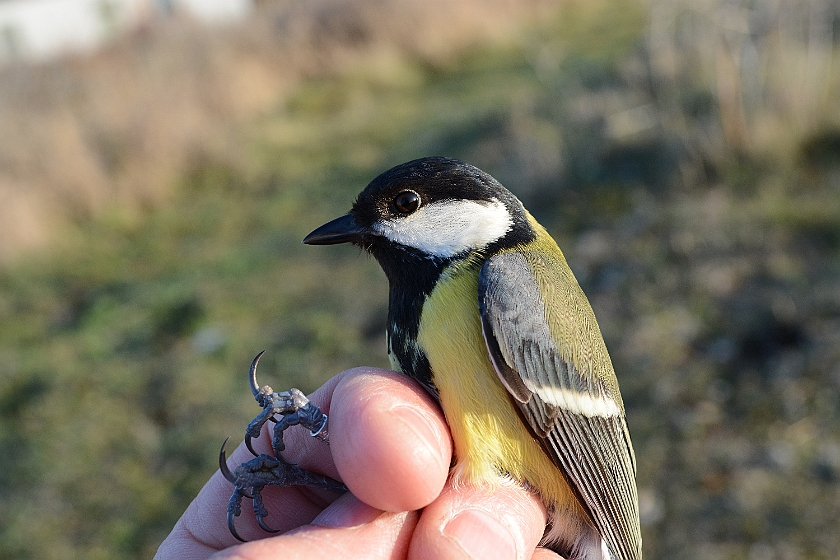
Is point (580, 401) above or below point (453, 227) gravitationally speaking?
below

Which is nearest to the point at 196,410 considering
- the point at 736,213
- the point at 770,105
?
the point at 736,213

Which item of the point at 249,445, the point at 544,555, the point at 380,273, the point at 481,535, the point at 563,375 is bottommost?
the point at 380,273

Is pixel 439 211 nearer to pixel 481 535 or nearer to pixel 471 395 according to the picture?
pixel 471 395

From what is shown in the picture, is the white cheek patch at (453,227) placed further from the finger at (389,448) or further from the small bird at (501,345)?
the finger at (389,448)

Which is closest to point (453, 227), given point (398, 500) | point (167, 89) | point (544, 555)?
point (398, 500)

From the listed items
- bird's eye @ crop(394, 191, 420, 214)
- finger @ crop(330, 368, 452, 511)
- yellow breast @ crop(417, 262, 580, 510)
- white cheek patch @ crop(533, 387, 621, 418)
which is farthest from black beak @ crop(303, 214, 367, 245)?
white cheek patch @ crop(533, 387, 621, 418)

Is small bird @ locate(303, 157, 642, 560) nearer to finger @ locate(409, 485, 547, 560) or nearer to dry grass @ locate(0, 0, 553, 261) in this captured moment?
finger @ locate(409, 485, 547, 560)

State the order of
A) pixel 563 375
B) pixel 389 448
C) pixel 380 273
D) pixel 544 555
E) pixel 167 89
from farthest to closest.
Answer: pixel 167 89
pixel 380 273
pixel 544 555
pixel 563 375
pixel 389 448
